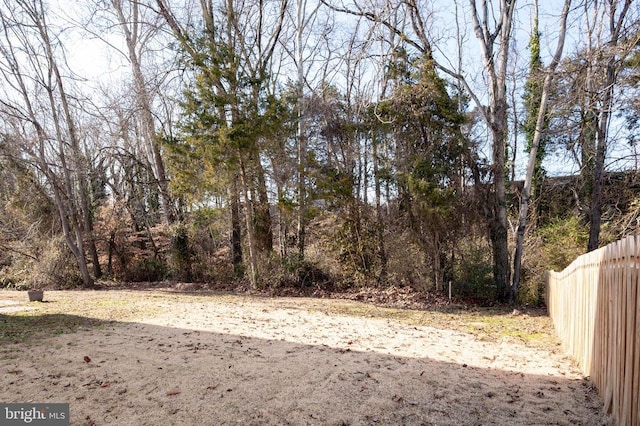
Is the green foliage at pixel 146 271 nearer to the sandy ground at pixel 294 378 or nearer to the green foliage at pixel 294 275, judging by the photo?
the green foliage at pixel 294 275

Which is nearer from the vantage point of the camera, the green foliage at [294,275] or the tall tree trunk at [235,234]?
the green foliage at [294,275]

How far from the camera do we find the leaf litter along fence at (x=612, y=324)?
237 cm

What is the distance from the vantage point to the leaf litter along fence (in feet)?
7.79

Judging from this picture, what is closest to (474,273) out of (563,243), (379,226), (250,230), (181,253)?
(563,243)

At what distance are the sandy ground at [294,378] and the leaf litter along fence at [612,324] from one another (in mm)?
264

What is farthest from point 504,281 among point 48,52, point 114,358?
point 48,52

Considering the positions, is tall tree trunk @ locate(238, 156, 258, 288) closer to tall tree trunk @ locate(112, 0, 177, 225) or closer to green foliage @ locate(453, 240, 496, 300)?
tall tree trunk @ locate(112, 0, 177, 225)

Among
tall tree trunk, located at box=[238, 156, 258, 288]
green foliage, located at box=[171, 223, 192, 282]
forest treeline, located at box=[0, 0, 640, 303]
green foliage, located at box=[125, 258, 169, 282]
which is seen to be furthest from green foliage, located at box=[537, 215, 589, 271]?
green foliage, located at box=[125, 258, 169, 282]

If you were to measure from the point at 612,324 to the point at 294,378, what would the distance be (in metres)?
2.84

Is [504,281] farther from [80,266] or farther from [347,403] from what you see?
[80,266]

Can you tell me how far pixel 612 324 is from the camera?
2.87m

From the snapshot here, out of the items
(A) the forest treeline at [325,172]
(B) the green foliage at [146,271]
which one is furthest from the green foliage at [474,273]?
(B) the green foliage at [146,271]

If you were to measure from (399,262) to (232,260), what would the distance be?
6216 mm

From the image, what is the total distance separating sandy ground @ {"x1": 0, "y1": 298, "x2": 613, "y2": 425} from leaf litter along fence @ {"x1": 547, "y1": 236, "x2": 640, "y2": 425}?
264mm
